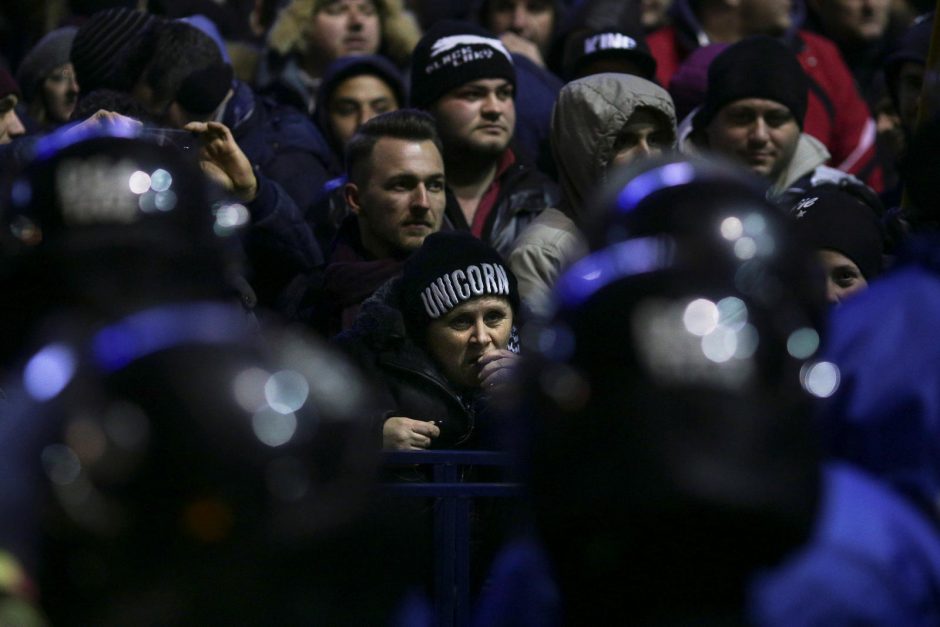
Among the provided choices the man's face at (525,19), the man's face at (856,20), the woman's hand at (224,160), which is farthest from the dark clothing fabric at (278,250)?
the man's face at (856,20)

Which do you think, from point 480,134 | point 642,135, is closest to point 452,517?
point 642,135

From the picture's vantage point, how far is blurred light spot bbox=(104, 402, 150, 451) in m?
2.42

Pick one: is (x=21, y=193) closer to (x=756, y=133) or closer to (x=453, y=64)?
(x=453, y=64)

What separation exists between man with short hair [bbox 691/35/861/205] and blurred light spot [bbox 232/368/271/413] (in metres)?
4.04

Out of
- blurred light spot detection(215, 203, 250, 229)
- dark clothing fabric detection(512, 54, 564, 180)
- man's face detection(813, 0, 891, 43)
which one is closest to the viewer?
blurred light spot detection(215, 203, 250, 229)

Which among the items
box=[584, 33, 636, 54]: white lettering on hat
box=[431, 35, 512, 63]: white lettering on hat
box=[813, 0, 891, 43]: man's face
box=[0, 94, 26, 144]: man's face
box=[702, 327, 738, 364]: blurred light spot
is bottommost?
box=[813, 0, 891, 43]: man's face

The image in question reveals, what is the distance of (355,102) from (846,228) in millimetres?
2323

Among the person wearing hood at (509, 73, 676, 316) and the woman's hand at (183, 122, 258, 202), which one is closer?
the woman's hand at (183, 122, 258, 202)

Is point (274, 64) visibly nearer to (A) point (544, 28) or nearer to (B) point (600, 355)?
(A) point (544, 28)

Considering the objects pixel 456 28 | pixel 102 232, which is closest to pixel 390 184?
pixel 456 28

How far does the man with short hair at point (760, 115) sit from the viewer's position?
6.30 metres

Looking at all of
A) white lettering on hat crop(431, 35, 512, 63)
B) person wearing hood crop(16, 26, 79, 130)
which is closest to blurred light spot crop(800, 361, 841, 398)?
white lettering on hat crop(431, 35, 512, 63)

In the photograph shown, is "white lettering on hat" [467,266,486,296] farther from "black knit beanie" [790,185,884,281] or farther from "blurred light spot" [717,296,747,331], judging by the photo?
"blurred light spot" [717,296,747,331]

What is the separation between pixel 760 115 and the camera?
634cm
